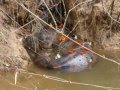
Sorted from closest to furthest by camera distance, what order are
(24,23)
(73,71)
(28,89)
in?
(28,89) → (73,71) → (24,23)

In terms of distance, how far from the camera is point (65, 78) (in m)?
A: 4.95

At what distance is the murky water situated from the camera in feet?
15.6

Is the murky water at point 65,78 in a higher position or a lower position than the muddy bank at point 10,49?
lower

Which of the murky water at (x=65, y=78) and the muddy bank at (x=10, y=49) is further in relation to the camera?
the muddy bank at (x=10, y=49)

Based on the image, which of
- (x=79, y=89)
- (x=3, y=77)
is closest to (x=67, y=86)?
(x=79, y=89)

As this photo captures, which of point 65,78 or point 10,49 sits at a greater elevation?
point 10,49

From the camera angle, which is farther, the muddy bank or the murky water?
the muddy bank

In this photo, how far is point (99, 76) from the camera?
500 centimetres

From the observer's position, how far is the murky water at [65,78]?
4768mm

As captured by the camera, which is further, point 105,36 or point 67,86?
point 105,36

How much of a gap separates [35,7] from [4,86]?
1.13m

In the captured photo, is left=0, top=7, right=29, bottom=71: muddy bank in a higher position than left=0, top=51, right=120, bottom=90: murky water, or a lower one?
higher

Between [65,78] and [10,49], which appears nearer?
[65,78]

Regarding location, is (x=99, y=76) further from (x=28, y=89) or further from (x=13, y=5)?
(x=13, y=5)
